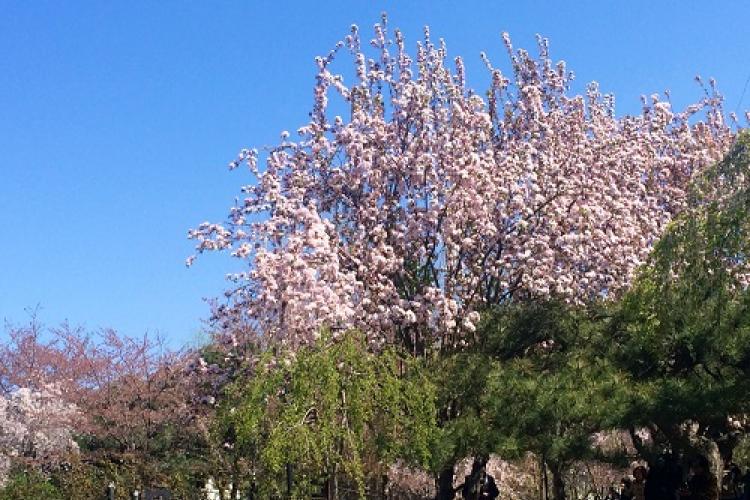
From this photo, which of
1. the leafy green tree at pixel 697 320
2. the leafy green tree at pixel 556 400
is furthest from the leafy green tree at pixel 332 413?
the leafy green tree at pixel 697 320

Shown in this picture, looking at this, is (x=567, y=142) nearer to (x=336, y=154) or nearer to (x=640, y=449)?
(x=336, y=154)

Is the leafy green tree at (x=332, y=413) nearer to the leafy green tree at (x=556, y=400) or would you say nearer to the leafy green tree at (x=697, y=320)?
the leafy green tree at (x=556, y=400)

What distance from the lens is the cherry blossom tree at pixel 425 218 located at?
1883 cm

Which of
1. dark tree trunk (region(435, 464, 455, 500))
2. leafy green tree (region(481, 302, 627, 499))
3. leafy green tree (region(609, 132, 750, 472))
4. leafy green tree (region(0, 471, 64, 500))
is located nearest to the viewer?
leafy green tree (region(609, 132, 750, 472))

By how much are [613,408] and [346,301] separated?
18.1 feet

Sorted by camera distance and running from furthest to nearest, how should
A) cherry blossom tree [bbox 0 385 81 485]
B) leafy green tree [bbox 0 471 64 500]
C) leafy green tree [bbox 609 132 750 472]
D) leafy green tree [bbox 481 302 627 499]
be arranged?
cherry blossom tree [bbox 0 385 81 485]
leafy green tree [bbox 0 471 64 500]
leafy green tree [bbox 481 302 627 499]
leafy green tree [bbox 609 132 750 472]

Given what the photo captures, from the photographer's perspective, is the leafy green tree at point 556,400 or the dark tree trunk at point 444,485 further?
the dark tree trunk at point 444,485

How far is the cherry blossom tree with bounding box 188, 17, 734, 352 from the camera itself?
18.8 m

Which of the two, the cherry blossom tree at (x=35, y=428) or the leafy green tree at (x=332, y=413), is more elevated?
the cherry blossom tree at (x=35, y=428)

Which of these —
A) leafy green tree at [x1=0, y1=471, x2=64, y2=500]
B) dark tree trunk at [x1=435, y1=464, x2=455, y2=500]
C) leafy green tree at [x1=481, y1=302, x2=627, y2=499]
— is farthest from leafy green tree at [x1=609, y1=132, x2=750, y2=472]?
leafy green tree at [x1=0, y1=471, x2=64, y2=500]

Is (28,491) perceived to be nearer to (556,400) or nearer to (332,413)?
(332,413)

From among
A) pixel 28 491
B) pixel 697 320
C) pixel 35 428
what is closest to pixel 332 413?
pixel 697 320

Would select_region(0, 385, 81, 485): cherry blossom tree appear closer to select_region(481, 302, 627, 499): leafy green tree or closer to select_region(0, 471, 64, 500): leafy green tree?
select_region(0, 471, 64, 500): leafy green tree

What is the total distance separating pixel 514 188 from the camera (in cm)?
2022
